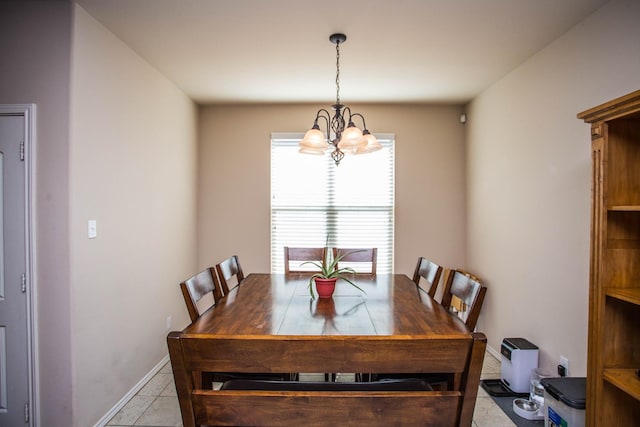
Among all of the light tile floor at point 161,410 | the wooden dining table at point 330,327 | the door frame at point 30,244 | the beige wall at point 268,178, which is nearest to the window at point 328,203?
the beige wall at point 268,178

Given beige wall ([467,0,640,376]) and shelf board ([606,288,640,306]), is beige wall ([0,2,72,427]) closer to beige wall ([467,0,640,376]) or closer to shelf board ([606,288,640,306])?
shelf board ([606,288,640,306])

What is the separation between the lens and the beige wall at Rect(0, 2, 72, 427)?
83.4 inches

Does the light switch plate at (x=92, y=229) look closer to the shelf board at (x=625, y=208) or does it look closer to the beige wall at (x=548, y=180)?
the shelf board at (x=625, y=208)

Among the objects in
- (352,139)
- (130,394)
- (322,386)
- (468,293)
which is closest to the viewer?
(322,386)

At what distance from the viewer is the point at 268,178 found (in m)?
4.25

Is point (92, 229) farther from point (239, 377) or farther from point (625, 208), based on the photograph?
point (625, 208)

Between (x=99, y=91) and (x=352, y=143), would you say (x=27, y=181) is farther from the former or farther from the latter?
(x=352, y=143)

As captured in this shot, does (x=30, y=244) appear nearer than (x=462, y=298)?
No

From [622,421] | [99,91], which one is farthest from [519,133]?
[99,91]

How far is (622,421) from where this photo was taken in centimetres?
175

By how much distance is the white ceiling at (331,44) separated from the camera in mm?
2201

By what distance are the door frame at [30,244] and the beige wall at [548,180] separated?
3.19 metres

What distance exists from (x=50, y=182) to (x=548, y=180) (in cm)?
317

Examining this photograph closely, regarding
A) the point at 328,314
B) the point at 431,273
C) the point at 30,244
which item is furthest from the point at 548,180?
the point at 30,244
